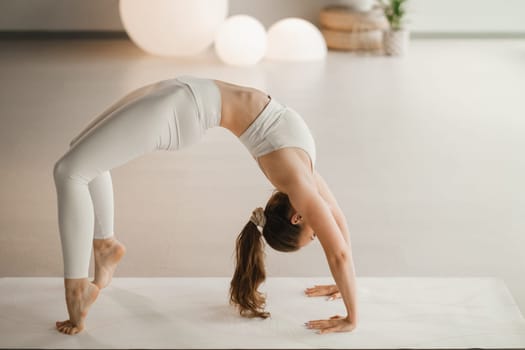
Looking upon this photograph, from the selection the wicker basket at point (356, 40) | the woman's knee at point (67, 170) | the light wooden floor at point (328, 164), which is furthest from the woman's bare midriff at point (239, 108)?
the wicker basket at point (356, 40)

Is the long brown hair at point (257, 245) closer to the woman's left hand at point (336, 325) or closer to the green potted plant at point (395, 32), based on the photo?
the woman's left hand at point (336, 325)

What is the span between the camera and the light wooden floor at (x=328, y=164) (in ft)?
10.9

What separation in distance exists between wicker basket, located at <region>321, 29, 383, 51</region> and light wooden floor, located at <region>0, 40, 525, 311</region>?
180 mm

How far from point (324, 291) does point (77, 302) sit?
895 millimetres

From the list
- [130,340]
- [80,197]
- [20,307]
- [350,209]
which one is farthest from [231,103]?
[350,209]

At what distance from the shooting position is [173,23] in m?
6.03

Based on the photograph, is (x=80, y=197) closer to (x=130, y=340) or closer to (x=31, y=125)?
(x=130, y=340)

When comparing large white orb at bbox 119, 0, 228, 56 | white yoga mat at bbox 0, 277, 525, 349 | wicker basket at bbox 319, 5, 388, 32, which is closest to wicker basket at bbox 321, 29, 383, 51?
wicker basket at bbox 319, 5, 388, 32

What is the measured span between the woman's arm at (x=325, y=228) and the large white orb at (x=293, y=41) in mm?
4015

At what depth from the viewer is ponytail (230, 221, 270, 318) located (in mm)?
2584

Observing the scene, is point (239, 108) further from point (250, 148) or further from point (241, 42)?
point (241, 42)

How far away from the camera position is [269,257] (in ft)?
10.9

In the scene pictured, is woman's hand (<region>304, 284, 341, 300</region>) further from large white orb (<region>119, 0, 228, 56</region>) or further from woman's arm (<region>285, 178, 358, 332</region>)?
large white orb (<region>119, 0, 228, 56</region>)

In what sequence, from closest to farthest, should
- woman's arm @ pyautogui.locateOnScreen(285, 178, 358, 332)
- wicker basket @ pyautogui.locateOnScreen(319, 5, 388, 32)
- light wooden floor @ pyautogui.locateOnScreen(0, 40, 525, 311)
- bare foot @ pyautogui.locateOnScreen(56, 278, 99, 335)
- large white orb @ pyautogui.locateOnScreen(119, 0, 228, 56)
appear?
woman's arm @ pyautogui.locateOnScreen(285, 178, 358, 332) → bare foot @ pyautogui.locateOnScreen(56, 278, 99, 335) → light wooden floor @ pyautogui.locateOnScreen(0, 40, 525, 311) → large white orb @ pyautogui.locateOnScreen(119, 0, 228, 56) → wicker basket @ pyautogui.locateOnScreen(319, 5, 388, 32)
